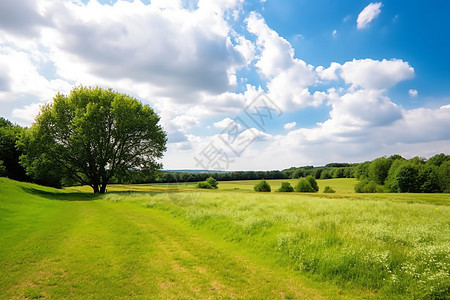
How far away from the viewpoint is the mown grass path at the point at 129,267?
6.57m

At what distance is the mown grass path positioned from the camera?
21.6 feet

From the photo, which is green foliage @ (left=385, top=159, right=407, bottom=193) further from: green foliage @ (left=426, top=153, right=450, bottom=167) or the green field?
the green field

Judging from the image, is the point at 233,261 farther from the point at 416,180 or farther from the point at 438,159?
the point at 438,159

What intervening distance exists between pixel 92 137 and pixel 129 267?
3660cm

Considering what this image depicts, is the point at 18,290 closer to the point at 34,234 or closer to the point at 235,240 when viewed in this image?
the point at 34,234

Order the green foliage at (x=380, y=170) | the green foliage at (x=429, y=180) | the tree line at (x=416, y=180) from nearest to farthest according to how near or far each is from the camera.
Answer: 1. the tree line at (x=416, y=180)
2. the green foliage at (x=429, y=180)
3. the green foliage at (x=380, y=170)

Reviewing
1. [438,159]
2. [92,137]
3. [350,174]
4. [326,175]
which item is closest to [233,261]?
[92,137]

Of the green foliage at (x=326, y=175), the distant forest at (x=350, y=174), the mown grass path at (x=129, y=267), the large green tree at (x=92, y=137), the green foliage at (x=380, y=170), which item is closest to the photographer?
the mown grass path at (x=129, y=267)

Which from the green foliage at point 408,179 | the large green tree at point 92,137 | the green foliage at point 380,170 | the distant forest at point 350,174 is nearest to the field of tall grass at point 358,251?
the large green tree at point 92,137

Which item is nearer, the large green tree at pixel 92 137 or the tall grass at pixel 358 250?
the tall grass at pixel 358 250

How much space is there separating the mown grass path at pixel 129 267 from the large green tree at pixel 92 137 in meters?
28.6

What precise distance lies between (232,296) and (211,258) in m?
2.98

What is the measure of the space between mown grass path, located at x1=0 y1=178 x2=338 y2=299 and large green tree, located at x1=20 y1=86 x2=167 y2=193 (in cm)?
2858

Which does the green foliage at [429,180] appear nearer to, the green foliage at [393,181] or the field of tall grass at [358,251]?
the green foliage at [393,181]
